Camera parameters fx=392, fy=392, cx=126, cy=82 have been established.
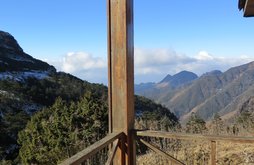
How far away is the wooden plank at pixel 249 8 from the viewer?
245 centimetres

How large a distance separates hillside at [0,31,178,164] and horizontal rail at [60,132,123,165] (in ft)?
18.8

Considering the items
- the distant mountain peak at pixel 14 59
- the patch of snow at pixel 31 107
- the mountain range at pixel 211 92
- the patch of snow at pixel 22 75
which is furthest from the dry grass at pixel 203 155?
the mountain range at pixel 211 92

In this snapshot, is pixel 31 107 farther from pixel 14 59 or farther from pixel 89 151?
pixel 89 151

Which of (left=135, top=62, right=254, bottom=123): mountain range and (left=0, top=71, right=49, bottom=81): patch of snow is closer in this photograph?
(left=0, top=71, right=49, bottom=81): patch of snow

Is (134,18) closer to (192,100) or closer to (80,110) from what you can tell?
(80,110)

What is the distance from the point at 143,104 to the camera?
26.1 metres

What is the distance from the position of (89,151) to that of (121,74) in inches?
30.6

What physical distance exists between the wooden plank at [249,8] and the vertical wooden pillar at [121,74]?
76 centimetres

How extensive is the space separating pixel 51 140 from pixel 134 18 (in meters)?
6.91

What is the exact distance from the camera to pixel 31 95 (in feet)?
95.2

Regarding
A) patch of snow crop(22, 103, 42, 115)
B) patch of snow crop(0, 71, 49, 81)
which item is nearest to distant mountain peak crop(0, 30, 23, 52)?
patch of snow crop(0, 71, 49, 81)

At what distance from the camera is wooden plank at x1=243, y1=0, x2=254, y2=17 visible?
2.45m

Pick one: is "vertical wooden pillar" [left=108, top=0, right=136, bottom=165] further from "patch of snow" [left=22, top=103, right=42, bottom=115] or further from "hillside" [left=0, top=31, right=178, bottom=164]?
"patch of snow" [left=22, top=103, right=42, bottom=115]

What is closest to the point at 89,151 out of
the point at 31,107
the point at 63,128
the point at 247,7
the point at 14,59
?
the point at 247,7
